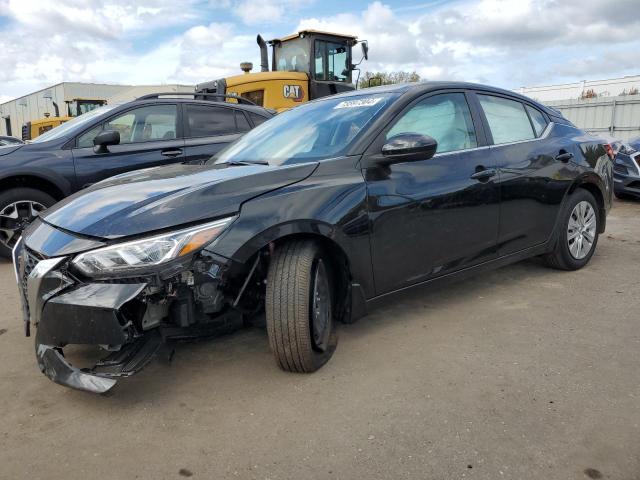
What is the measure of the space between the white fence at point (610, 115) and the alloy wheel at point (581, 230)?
1231 centimetres

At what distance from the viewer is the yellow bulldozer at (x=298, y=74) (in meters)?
9.73

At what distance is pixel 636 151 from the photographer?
827 centimetres

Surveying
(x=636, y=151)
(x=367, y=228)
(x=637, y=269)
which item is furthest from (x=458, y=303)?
(x=636, y=151)

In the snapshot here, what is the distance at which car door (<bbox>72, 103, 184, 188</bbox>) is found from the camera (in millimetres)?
5488

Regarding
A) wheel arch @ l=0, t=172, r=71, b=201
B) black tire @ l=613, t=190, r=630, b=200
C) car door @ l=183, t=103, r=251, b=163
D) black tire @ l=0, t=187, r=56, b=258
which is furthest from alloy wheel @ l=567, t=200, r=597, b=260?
black tire @ l=0, t=187, r=56, b=258

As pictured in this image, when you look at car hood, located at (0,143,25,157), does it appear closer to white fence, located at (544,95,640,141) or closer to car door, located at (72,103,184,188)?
car door, located at (72,103,184,188)

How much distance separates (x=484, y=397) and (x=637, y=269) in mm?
2936

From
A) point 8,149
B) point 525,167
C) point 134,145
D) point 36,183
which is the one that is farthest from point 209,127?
point 525,167

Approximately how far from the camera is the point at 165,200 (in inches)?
100

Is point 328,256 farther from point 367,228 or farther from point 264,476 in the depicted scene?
point 264,476

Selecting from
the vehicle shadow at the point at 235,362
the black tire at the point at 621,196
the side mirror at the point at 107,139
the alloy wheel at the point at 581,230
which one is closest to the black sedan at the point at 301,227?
the vehicle shadow at the point at 235,362

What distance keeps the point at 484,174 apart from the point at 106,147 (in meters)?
3.85

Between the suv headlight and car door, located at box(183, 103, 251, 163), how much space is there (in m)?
3.68

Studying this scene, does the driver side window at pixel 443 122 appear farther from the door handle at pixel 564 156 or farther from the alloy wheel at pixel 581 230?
the alloy wheel at pixel 581 230
